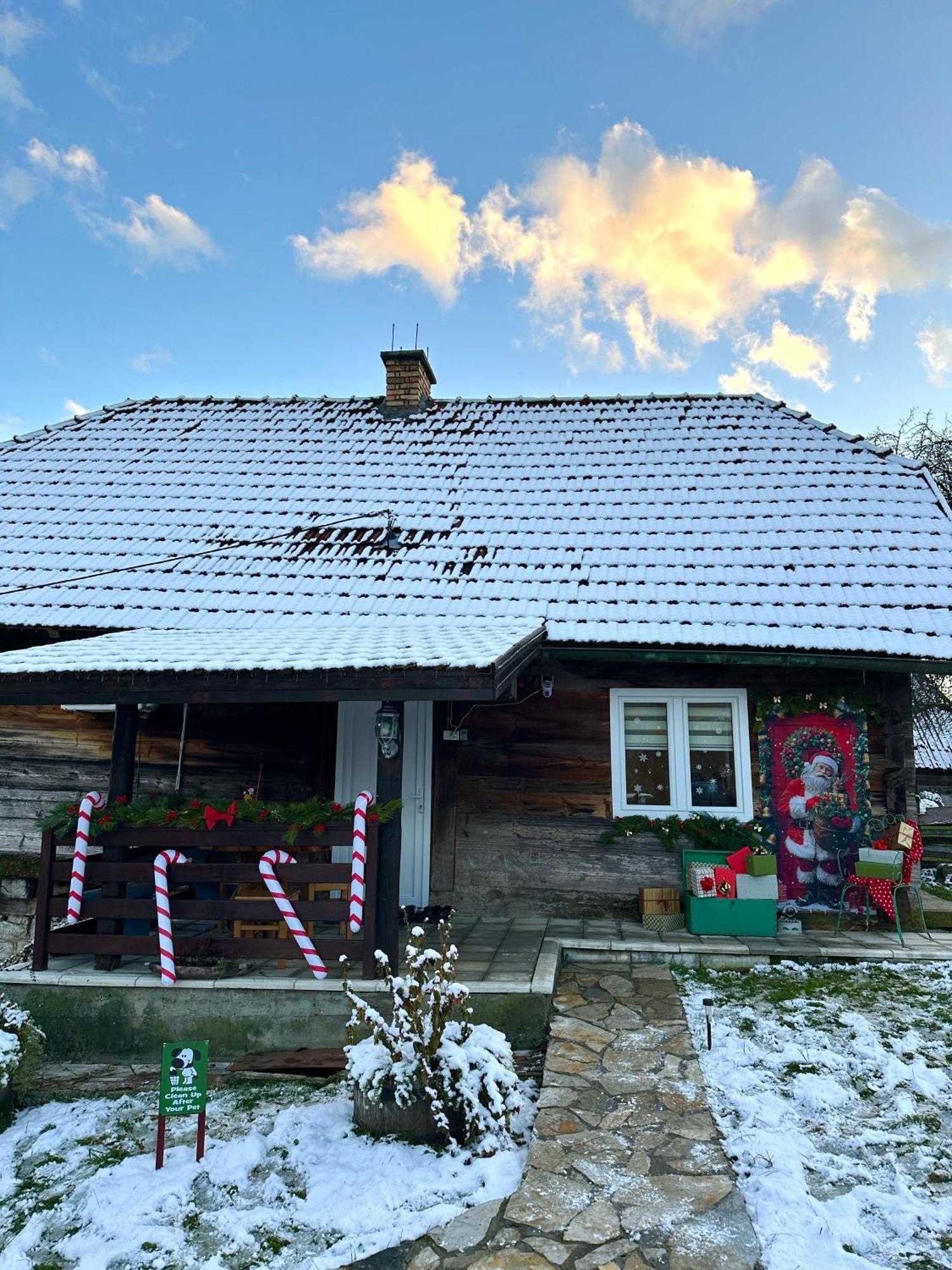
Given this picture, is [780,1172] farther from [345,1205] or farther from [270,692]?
[270,692]

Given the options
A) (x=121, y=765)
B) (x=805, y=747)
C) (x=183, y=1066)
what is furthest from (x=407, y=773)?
(x=183, y=1066)

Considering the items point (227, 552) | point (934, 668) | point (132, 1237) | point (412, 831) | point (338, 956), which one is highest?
point (227, 552)

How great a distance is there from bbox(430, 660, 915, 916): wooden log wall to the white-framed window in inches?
4.2

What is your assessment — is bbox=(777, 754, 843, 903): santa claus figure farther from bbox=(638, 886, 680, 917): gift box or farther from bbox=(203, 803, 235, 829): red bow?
bbox=(203, 803, 235, 829): red bow

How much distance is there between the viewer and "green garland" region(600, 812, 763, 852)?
7.62 meters

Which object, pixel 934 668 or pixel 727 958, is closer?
pixel 727 958

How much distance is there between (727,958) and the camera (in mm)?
6562

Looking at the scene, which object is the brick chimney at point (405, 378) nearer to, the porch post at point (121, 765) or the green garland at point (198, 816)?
the porch post at point (121, 765)

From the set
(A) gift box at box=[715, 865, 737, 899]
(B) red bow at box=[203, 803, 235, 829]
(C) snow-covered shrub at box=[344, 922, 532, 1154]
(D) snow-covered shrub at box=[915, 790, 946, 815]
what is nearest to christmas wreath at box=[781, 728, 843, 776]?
(A) gift box at box=[715, 865, 737, 899]

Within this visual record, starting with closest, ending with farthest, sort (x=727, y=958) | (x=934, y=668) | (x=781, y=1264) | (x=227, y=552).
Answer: (x=781, y=1264) → (x=727, y=958) → (x=934, y=668) → (x=227, y=552)

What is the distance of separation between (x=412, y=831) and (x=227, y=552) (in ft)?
12.9

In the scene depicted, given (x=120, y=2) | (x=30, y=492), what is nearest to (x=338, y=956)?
→ (x=30, y=492)

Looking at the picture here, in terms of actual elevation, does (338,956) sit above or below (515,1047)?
above

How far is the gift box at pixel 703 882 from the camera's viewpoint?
725 cm
